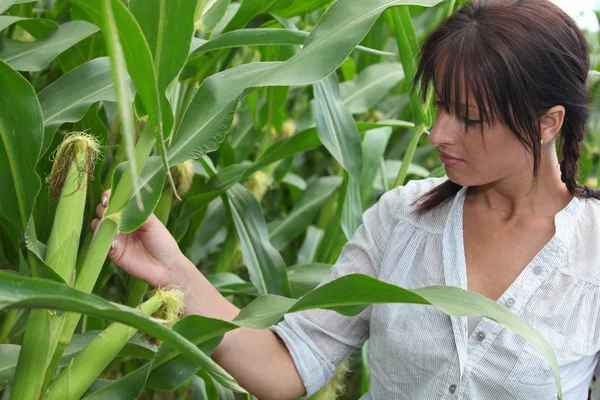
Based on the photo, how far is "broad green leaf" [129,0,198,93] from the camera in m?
0.60

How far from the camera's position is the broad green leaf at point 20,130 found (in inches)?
26.7

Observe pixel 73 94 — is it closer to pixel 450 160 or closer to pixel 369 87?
pixel 450 160

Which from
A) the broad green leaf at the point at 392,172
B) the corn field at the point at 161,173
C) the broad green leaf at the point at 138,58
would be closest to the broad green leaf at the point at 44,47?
the corn field at the point at 161,173

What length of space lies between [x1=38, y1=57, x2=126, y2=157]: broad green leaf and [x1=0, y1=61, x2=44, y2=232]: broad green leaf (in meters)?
0.12

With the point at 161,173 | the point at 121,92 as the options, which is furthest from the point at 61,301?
the point at 161,173

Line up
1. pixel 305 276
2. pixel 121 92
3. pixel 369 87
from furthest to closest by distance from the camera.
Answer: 1. pixel 369 87
2. pixel 305 276
3. pixel 121 92

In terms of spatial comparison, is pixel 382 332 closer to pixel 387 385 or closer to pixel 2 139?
pixel 387 385

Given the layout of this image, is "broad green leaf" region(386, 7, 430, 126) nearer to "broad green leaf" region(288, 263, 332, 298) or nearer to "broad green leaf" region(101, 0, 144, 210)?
"broad green leaf" region(288, 263, 332, 298)

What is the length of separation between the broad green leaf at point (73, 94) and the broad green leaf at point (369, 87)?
1.88 feet

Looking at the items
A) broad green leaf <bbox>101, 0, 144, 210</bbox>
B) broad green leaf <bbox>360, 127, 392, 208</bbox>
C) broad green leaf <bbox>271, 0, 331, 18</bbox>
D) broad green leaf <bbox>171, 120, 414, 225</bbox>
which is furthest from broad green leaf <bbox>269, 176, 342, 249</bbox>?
broad green leaf <bbox>101, 0, 144, 210</bbox>

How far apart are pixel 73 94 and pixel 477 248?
52cm

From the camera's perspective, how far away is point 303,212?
54.9 inches

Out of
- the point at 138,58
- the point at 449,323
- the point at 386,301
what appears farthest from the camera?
the point at 449,323

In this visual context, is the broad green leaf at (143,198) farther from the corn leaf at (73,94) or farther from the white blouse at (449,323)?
the white blouse at (449,323)
